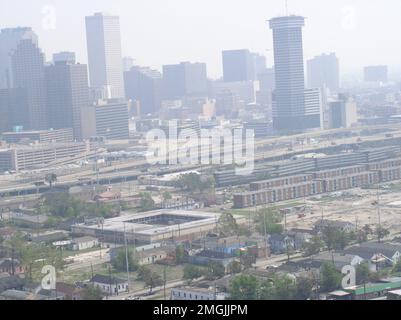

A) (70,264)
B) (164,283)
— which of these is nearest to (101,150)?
(70,264)

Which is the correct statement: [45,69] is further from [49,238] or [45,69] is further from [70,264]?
[70,264]

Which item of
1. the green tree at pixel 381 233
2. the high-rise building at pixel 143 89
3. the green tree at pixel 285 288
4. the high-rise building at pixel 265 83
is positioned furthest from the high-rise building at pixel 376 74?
the green tree at pixel 285 288

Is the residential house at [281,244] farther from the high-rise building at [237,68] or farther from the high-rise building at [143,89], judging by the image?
the high-rise building at [237,68]

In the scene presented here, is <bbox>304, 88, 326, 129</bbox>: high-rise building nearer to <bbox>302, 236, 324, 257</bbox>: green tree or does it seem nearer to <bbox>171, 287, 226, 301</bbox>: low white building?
<bbox>302, 236, 324, 257</bbox>: green tree

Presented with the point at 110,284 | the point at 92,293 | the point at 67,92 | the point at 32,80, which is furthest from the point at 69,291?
the point at 32,80

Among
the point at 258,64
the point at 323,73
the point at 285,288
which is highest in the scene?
the point at 258,64

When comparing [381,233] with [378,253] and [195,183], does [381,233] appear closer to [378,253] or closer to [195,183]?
[378,253]
